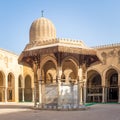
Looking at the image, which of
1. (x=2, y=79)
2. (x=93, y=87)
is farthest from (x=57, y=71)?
(x=93, y=87)

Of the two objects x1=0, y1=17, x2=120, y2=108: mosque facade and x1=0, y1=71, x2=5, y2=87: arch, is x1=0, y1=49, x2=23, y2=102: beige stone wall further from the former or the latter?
x1=0, y1=71, x2=5, y2=87: arch

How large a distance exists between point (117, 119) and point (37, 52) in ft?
27.5

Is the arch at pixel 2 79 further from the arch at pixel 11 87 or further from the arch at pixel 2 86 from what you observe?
the arch at pixel 11 87

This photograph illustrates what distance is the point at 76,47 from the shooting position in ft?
58.2

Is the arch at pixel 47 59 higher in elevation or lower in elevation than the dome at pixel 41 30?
lower

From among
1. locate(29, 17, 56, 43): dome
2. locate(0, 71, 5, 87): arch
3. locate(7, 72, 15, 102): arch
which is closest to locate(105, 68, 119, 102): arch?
locate(29, 17, 56, 43): dome

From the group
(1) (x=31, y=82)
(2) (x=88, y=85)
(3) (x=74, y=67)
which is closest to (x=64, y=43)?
(3) (x=74, y=67)

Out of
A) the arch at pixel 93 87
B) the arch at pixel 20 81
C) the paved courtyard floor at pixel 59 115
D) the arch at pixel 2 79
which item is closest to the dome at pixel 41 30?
the arch at pixel 20 81

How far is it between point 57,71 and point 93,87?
17.6 meters

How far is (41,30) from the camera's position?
35.7m

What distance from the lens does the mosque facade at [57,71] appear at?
702 inches

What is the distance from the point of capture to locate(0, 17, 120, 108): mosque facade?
58.5ft

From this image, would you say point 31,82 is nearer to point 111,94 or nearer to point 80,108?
point 111,94

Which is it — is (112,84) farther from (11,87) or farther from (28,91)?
(11,87)
